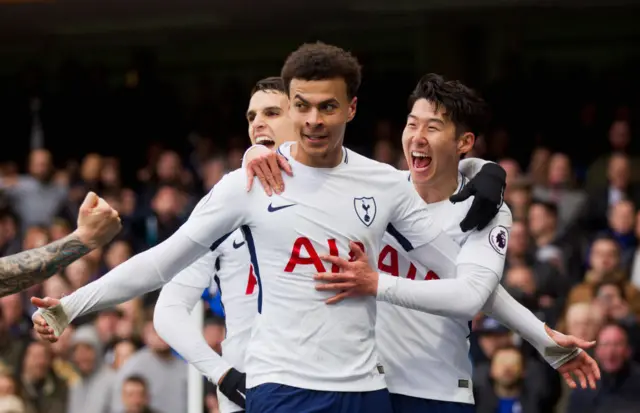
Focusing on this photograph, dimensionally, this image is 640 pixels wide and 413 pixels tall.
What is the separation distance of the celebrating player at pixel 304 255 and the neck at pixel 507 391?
383cm

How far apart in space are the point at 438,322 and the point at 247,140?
8.47m

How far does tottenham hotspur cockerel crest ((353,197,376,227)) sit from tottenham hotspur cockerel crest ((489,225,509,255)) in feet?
2.01

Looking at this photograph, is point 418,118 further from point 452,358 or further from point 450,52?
point 450,52

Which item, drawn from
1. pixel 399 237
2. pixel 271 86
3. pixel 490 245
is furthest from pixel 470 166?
pixel 271 86

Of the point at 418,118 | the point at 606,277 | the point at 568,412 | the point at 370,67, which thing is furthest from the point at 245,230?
the point at 370,67

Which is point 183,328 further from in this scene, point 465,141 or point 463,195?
point 465,141

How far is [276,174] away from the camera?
14.5 feet

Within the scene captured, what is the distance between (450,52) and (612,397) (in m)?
7.14

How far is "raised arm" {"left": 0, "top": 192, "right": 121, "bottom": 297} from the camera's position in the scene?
4.49 metres

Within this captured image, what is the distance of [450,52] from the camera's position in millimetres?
14555

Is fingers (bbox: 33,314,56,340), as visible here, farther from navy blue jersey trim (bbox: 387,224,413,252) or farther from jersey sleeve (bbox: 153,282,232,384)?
navy blue jersey trim (bbox: 387,224,413,252)

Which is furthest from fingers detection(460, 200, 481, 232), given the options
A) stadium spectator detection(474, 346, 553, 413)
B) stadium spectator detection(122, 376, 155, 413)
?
stadium spectator detection(122, 376, 155, 413)

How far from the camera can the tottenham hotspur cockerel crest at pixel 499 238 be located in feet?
15.9

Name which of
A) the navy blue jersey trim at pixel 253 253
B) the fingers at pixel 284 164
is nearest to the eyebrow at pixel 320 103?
the fingers at pixel 284 164
